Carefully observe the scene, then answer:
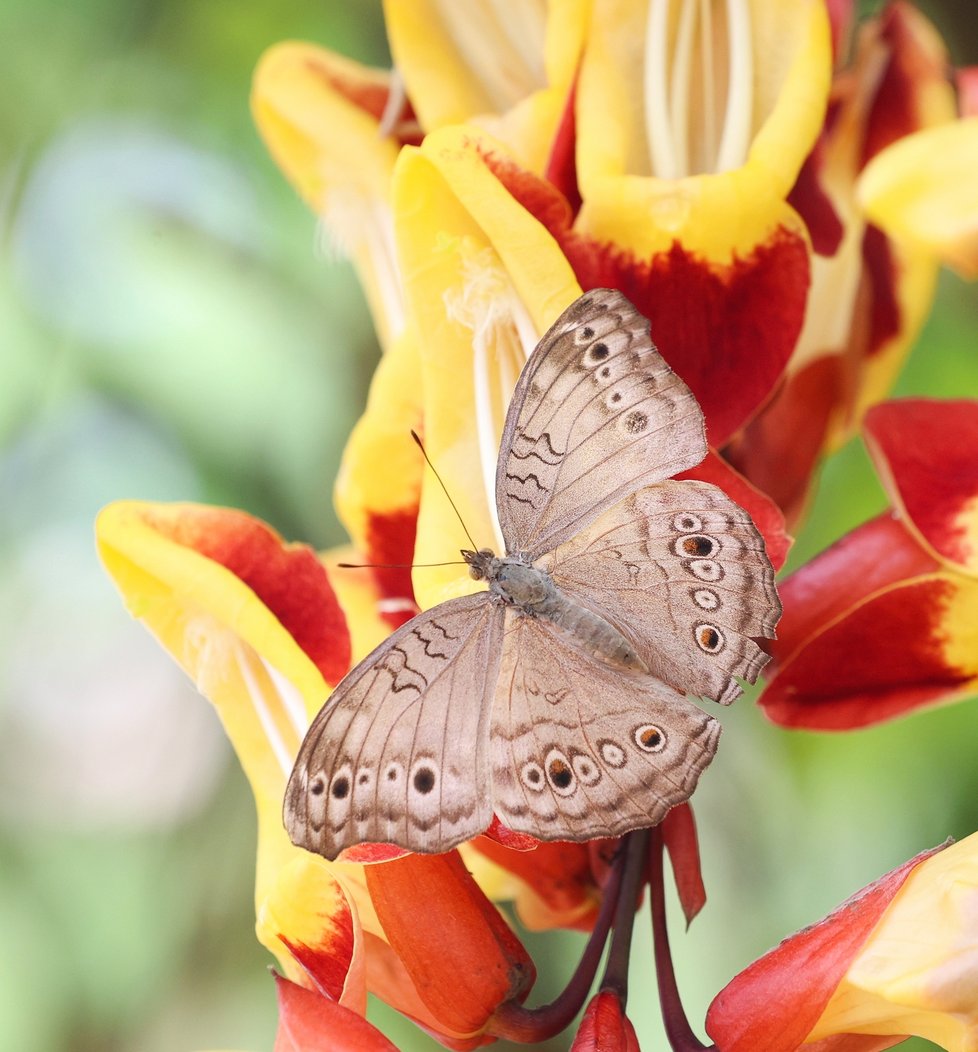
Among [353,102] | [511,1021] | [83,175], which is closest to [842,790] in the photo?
[511,1021]

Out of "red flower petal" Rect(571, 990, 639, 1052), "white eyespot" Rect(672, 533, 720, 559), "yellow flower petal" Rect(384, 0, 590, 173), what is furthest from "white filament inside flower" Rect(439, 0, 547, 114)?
"red flower petal" Rect(571, 990, 639, 1052)

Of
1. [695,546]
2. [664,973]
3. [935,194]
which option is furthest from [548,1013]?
[935,194]

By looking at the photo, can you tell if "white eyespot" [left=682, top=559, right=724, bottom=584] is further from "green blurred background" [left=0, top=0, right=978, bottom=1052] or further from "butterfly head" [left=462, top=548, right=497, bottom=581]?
"green blurred background" [left=0, top=0, right=978, bottom=1052]

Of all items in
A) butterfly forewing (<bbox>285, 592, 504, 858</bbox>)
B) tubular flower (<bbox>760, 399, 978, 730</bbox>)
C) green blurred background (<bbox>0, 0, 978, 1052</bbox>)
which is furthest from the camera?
green blurred background (<bbox>0, 0, 978, 1052</bbox>)

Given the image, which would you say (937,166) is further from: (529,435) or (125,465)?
(125,465)

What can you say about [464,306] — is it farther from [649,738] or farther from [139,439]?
[139,439]
